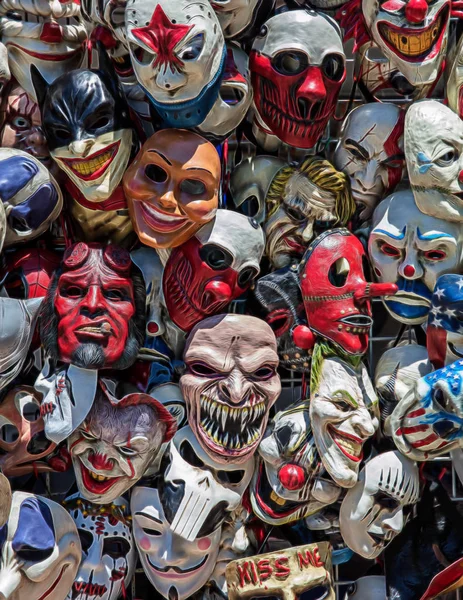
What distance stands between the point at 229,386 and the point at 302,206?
0.79 feet

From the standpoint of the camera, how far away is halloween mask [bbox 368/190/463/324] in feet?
5.36

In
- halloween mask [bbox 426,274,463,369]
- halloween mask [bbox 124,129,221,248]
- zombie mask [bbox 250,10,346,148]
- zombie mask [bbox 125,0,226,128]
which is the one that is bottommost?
halloween mask [bbox 426,274,463,369]

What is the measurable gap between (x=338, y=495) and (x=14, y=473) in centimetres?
39

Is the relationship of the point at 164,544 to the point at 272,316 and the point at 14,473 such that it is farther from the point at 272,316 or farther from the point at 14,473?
the point at 272,316

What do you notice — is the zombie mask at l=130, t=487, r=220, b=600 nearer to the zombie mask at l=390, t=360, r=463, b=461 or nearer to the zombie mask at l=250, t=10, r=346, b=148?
the zombie mask at l=390, t=360, r=463, b=461

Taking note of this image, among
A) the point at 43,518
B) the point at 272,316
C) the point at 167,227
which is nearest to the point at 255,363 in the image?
the point at 272,316

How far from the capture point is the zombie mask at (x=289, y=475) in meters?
1.63

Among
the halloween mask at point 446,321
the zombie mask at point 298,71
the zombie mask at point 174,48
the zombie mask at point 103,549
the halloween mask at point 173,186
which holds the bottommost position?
the zombie mask at point 103,549

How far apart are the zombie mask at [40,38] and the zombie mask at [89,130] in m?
0.05

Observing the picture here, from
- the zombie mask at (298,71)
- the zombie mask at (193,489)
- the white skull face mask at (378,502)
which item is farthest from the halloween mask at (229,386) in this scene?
the zombie mask at (298,71)

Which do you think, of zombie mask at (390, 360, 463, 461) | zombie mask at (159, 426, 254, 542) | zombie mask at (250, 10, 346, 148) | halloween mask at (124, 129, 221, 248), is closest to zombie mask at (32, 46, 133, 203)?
halloween mask at (124, 129, 221, 248)

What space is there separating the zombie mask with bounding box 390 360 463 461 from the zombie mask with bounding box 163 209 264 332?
24cm

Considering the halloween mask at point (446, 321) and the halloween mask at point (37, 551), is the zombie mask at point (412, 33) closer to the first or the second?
the halloween mask at point (446, 321)

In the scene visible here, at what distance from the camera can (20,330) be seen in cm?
161
